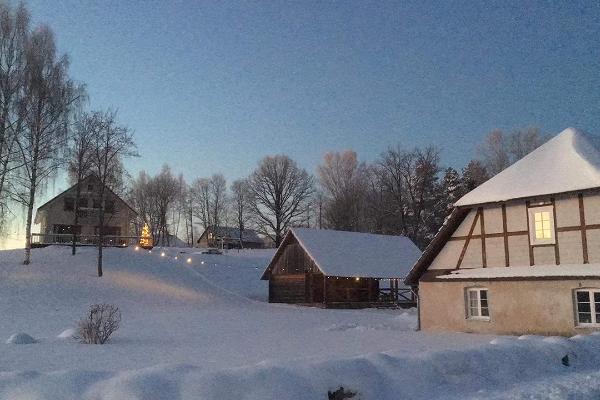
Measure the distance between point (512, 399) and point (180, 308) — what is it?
2470 cm

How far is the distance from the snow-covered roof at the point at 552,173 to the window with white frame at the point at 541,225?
0.73 meters

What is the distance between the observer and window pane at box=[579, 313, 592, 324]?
16953 millimetres

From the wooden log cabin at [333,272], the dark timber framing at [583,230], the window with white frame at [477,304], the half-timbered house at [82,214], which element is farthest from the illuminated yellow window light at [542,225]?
the half-timbered house at [82,214]

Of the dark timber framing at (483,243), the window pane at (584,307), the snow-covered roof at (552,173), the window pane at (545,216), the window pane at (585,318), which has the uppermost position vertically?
the snow-covered roof at (552,173)

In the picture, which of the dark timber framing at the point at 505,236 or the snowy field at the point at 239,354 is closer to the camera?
the snowy field at the point at 239,354

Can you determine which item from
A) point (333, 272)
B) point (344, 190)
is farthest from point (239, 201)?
point (333, 272)

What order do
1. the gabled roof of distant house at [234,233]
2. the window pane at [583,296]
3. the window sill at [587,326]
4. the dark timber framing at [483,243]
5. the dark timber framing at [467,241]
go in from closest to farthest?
the window sill at [587,326]
the window pane at [583,296]
the dark timber framing at [483,243]
the dark timber framing at [467,241]
the gabled roof of distant house at [234,233]

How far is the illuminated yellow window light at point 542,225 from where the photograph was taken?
18594mm

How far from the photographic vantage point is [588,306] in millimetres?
17078

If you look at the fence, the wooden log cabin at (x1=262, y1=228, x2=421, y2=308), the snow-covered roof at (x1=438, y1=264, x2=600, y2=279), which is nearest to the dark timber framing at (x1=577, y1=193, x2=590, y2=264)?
the snow-covered roof at (x1=438, y1=264, x2=600, y2=279)

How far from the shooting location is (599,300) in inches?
663

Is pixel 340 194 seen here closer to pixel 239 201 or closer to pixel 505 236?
pixel 239 201

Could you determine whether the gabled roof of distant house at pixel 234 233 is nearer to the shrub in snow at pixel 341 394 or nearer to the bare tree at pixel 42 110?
the bare tree at pixel 42 110

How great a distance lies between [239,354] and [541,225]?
11.6m
